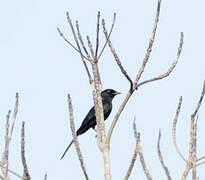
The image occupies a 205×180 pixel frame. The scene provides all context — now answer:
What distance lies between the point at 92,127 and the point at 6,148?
840 cm

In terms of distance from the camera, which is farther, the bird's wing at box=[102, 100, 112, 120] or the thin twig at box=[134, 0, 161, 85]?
the bird's wing at box=[102, 100, 112, 120]

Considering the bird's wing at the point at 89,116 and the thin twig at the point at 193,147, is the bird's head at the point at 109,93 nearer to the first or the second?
the bird's wing at the point at 89,116

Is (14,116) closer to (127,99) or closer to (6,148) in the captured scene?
(6,148)

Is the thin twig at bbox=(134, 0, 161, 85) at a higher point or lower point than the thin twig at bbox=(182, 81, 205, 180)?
higher

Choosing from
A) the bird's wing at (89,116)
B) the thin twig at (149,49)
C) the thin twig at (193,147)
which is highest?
the thin twig at (149,49)

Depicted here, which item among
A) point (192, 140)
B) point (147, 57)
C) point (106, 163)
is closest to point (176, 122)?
point (192, 140)

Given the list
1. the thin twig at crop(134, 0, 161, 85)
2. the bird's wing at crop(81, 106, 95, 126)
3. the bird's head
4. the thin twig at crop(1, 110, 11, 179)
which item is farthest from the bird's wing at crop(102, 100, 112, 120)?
the thin twig at crop(1, 110, 11, 179)

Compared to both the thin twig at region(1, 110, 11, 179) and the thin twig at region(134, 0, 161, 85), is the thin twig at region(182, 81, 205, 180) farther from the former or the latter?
the thin twig at region(1, 110, 11, 179)

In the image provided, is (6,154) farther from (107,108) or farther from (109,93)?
(109,93)

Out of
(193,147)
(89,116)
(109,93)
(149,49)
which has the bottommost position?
(193,147)

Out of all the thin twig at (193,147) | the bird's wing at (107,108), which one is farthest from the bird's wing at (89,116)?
the thin twig at (193,147)

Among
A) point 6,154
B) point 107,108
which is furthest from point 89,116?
point 6,154

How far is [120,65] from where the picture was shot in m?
4.39

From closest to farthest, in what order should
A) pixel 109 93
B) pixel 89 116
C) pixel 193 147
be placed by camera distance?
pixel 193 147, pixel 89 116, pixel 109 93
